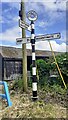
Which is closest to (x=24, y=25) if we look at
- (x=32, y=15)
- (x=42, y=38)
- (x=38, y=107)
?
(x=32, y=15)

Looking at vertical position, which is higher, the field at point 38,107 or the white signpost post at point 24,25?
the white signpost post at point 24,25

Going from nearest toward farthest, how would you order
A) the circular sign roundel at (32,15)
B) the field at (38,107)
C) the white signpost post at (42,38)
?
the field at (38,107)
the white signpost post at (42,38)
the circular sign roundel at (32,15)

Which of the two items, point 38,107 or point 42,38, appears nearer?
point 38,107

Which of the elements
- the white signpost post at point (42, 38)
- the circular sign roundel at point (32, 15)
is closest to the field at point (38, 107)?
the white signpost post at point (42, 38)

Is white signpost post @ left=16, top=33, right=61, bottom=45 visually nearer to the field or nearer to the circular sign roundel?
the circular sign roundel

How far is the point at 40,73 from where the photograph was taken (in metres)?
10.5

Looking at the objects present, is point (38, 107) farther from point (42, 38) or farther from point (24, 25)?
point (24, 25)

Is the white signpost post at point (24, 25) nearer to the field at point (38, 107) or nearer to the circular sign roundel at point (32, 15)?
the circular sign roundel at point (32, 15)

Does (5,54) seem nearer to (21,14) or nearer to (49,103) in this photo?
(21,14)

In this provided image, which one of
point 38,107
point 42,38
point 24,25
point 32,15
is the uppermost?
point 32,15

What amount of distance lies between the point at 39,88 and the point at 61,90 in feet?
3.24

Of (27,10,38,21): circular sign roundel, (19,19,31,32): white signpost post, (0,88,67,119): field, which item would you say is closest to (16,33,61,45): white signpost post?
(19,19,31,32): white signpost post

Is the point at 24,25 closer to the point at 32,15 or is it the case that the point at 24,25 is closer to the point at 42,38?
the point at 32,15

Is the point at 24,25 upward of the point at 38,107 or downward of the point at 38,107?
upward
